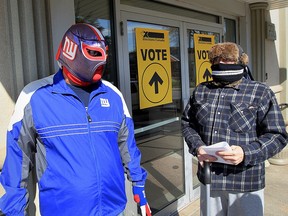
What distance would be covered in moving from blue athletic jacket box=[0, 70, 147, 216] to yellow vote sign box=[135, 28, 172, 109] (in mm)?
1540

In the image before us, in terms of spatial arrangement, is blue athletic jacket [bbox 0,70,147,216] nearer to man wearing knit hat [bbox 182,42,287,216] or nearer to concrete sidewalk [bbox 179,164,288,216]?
man wearing knit hat [bbox 182,42,287,216]

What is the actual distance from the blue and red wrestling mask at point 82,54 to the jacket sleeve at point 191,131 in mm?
822

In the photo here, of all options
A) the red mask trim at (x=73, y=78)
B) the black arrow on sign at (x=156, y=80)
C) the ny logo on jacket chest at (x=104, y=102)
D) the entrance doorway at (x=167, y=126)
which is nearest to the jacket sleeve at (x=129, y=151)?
the ny logo on jacket chest at (x=104, y=102)

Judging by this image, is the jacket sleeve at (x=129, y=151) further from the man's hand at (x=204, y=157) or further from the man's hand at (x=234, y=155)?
the man's hand at (x=234, y=155)

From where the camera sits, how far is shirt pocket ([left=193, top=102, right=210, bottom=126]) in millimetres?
2207

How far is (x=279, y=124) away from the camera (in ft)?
6.78

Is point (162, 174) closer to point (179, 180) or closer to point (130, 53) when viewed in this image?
point (179, 180)

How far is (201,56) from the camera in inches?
167

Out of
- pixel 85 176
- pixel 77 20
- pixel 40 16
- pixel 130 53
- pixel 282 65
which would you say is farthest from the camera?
pixel 282 65

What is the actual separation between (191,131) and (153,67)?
1.26 m

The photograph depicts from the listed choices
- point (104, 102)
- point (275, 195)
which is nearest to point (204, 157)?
point (104, 102)

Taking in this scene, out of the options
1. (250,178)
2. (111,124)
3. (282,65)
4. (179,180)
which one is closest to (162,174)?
(179,180)

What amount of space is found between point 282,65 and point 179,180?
13.3 feet

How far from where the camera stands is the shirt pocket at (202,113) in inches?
86.9
